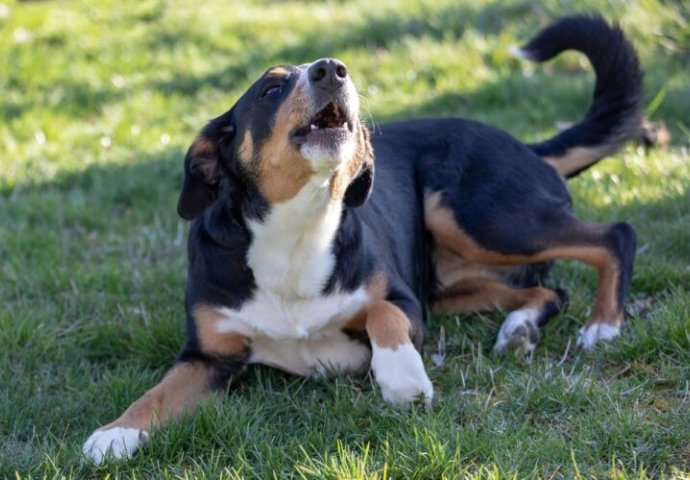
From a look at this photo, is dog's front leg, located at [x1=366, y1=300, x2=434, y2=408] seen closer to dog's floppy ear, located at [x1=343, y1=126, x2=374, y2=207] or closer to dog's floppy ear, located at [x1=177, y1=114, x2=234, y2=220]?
dog's floppy ear, located at [x1=343, y1=126, x2=374, y2=207]

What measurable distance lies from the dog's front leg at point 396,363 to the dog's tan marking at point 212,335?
54 cm

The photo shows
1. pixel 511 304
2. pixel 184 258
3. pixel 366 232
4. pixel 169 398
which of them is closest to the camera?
pixel 169 398

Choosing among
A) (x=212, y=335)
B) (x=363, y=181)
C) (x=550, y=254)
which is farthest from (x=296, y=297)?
(x=550, y=254)

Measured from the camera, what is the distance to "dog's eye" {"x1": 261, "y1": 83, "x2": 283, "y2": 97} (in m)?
3.79

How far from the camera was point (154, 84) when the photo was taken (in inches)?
338

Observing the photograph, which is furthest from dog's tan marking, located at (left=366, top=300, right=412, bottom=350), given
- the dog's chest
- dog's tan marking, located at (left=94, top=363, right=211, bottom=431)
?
dog's tan marking, located at (left=94, top=363, right=211, bottom=431)

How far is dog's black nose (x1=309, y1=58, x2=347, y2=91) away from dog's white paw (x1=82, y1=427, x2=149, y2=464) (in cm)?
134

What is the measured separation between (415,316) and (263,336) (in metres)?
0.60

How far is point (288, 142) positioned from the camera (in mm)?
3676

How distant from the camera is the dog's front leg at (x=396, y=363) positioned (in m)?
3.65

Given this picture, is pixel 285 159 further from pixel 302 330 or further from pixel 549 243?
pixel 549 243

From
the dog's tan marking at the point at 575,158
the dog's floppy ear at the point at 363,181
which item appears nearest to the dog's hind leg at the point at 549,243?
the dog's tan marking at the point at 575,158

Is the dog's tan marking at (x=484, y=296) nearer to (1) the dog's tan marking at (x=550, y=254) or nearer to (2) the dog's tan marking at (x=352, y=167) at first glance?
(1) the dog's tan marking at (x=550, y=254)

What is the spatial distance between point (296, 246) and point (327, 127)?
514 mm
